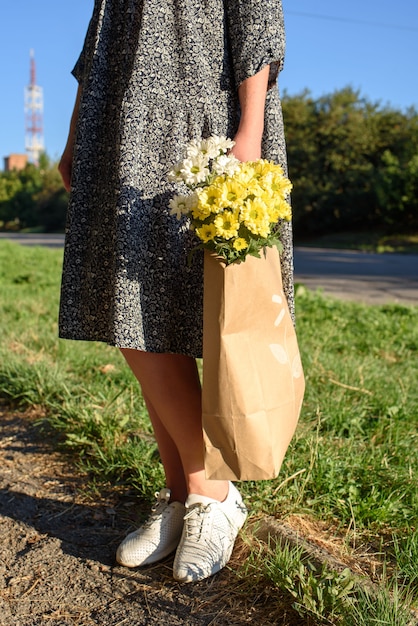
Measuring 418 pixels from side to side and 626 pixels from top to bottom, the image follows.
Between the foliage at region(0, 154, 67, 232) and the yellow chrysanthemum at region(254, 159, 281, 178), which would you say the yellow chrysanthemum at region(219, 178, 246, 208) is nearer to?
the yellow chrysanthemum at region(254, 159, 281, 178)

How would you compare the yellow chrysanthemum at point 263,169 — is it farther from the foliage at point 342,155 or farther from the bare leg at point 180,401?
the foliage at point 342,155

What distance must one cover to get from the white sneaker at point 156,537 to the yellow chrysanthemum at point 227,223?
0.86m

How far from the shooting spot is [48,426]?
9.75 feet

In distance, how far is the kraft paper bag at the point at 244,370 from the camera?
63.1 inches

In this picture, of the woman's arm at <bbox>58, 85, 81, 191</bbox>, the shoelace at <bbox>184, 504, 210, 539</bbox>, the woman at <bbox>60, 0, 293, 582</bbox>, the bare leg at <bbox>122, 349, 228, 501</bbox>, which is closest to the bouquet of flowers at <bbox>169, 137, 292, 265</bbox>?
the woman at <bbox>60, 0, 293, 582</bbox>

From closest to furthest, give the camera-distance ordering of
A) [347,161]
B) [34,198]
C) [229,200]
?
1. [229,200]
2. [347,161]
3. [34,198]

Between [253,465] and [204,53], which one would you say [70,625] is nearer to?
[253,465]

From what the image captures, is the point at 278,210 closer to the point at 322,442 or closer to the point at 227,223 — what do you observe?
the point at 227,223

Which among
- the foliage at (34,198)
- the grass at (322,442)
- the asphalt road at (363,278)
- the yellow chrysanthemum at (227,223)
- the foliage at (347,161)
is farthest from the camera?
the foliage at (34,198)

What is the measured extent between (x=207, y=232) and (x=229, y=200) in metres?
0.09

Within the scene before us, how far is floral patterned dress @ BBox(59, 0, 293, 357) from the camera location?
68.8 inches

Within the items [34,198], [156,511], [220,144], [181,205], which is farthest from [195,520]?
[34,198]

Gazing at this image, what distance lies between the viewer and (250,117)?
68.7 inches

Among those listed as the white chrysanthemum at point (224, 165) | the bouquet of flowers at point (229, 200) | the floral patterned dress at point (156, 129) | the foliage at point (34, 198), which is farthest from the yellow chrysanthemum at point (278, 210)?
the foliage at point (34, 198)
